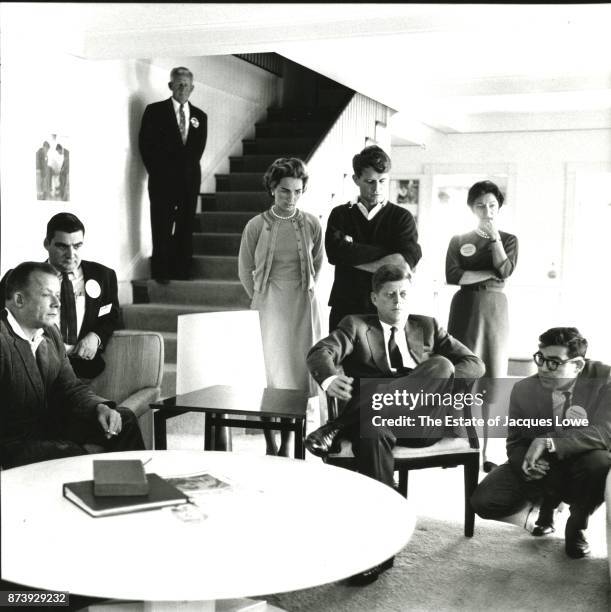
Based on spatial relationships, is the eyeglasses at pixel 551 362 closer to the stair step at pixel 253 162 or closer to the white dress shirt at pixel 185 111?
the white dress shirt at pixel 185 111

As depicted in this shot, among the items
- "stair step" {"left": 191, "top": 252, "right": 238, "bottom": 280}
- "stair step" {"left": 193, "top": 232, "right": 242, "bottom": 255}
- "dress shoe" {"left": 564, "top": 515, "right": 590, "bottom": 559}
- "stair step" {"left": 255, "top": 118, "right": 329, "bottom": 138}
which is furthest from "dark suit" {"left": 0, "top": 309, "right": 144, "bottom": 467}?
"stair step" {"left": 255, "top": 118, "right": 329, "bottom": 138}

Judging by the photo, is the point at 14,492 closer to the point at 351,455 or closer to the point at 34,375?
the point at 34,375

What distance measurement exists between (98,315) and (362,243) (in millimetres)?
1328

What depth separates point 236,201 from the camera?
7.58m

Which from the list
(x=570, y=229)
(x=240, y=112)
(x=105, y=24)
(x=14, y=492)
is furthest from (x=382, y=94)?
(x=14, y=492)

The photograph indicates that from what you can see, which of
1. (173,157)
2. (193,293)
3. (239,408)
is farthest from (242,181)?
(239,408)

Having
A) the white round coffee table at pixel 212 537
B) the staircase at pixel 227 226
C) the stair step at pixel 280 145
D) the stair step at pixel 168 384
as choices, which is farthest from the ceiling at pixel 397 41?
the white round coffee table at pixel 212 537

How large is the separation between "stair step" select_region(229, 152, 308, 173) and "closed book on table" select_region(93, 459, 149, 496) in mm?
6129

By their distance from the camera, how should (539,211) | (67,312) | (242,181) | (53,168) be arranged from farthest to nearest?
(539,211)
(242,181)
(53,168)
(67,312)

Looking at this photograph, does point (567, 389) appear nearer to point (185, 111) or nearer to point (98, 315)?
point (98, 315)

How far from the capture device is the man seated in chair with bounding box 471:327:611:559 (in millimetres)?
3203

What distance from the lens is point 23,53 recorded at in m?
5.32

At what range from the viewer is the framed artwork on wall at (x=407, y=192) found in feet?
34.3

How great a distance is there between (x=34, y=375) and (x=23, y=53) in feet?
10.2
